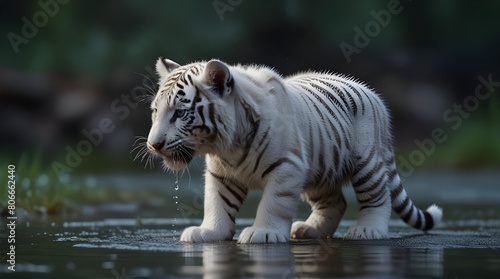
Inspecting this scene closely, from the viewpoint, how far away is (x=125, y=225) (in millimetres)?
7836

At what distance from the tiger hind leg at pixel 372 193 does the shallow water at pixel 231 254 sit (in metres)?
0.18

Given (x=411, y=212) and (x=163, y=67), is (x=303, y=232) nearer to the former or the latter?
(x=411, y=212)

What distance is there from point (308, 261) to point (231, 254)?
0.53 metres

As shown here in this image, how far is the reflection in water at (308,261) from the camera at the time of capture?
4.28 metres

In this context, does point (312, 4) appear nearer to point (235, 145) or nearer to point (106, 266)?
point (235, 145)

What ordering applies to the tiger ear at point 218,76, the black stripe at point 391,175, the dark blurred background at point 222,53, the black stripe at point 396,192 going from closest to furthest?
the tiger ear at point 218,76 → the black stripe at point 391,175 → the black stripe at point 396,192 → the dark blurred background at point 222,53

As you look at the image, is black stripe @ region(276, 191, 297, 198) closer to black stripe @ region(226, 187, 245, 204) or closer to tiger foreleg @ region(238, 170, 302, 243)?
tiger foreleg @ region(238, 170, 302, 243)

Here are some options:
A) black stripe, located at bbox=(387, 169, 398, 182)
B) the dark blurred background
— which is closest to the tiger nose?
black stripe, located at bbox=(387, 169, 398, 182)

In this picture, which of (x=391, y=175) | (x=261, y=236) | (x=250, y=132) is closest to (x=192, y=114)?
(x=250, y=132)

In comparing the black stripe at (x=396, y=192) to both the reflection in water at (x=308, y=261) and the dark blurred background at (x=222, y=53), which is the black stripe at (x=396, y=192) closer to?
the reflection in water at (x=308, y=261)

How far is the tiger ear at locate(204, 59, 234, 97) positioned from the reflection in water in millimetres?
903

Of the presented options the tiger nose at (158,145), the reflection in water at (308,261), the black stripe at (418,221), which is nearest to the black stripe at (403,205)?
the black stripe at (418,221)

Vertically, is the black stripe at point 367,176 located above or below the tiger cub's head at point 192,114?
below

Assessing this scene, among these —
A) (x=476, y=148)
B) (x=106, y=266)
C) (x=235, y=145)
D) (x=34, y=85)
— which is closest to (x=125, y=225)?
(x=235, y=145)
